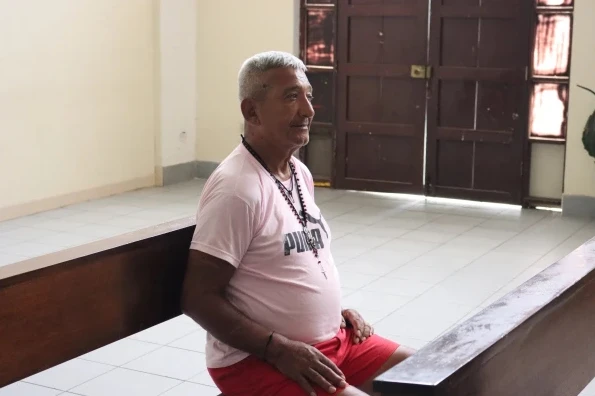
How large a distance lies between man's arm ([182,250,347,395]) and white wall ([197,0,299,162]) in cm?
611

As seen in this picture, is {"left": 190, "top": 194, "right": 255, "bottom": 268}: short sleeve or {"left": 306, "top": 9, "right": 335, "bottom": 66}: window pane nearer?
{"left": 190, "top": 194, "right": 255, "bottom": 268}: short sleeve

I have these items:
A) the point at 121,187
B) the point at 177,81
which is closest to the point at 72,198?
the point at 121,187

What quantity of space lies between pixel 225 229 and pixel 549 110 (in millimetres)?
5734

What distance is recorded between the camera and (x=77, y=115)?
7.65m

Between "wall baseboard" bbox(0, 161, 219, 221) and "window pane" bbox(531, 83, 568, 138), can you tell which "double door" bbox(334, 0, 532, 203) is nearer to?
"window pane" bbox(531, 83, 568, 138)

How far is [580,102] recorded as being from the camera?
739 cm

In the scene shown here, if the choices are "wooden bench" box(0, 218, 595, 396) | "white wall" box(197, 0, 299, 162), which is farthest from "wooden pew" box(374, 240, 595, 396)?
"white wall" box(197, 0, 299, 162)

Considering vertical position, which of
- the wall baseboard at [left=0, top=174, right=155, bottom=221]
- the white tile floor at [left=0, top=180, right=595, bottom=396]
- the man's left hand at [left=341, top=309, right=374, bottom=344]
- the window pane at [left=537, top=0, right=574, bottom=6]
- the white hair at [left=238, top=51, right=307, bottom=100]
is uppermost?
the window pane at [left=537, top=0, right=574, bottom=6]

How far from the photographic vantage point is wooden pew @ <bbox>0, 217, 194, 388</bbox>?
2.32 metres

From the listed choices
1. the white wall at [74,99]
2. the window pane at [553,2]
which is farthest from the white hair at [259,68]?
the window pane at [553,2]

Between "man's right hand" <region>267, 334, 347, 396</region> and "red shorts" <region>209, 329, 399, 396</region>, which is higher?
"man's right hand" <region>267, 334, 347, 396</region>

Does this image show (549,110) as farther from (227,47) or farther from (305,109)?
(305,109)

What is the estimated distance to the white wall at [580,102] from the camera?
728 cm

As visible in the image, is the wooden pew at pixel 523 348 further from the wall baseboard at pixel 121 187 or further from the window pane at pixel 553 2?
the wall baseboard at pixel 121 187
